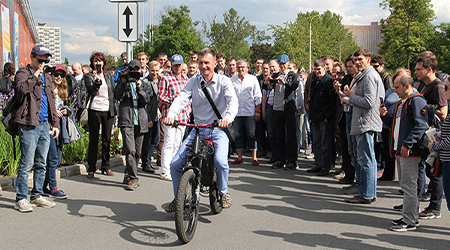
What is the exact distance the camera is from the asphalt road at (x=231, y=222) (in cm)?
452

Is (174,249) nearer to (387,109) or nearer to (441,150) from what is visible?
(441,150)

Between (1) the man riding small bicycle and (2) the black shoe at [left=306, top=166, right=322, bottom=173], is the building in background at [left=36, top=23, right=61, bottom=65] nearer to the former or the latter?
(2) the black shoe at [left=306, top=166, right=322, bottom=173]

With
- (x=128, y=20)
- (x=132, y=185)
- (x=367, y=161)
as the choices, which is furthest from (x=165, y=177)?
(x=367, y=161)

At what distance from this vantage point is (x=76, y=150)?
8.73 m

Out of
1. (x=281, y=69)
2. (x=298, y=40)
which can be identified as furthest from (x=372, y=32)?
(x=281, y=69)

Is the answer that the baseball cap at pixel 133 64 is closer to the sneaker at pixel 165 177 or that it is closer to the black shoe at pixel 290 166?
the sneaker at pixel 165 177

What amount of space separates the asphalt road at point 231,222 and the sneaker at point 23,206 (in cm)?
8

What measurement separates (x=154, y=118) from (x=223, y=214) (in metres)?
3.55

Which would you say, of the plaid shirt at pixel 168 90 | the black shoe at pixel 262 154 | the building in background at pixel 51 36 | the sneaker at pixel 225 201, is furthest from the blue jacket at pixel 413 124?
the building in background at pixel 51 36

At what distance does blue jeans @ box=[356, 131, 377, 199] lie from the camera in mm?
6085

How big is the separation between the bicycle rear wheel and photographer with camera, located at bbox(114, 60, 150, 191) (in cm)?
259

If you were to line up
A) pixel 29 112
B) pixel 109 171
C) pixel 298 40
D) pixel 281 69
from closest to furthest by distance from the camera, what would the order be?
pixel 29 112 → pixel 109 171 → pixel 281 69 → pixel 298 40

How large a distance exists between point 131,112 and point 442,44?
47080mm

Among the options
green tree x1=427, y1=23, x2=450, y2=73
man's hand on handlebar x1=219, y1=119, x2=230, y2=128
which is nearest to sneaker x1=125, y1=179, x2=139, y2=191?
man's hand on handlebar x1=219, y1=119, x2=230, y2=128
